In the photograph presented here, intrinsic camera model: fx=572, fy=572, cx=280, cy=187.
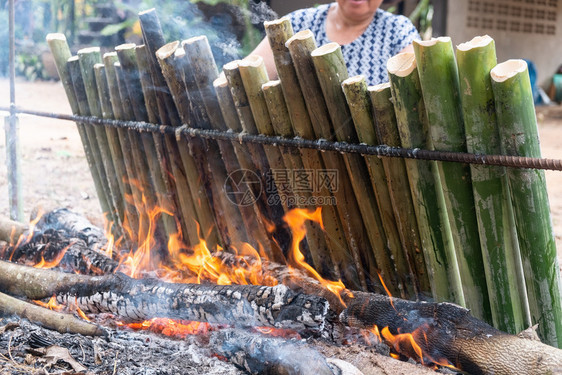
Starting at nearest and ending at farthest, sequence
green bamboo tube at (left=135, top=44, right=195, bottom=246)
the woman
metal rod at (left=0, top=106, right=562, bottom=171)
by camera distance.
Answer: metal rod at (left=0, top=106, right=562, bottom=171) → green bamboo tube at (left=135, top=44, right=195, bottom=246) → the woman

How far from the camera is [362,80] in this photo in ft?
8.43

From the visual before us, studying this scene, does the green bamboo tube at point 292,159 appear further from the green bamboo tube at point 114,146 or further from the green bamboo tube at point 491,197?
the green bamboo tube at point 114,146

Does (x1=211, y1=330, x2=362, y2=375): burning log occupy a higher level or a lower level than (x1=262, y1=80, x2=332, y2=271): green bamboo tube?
lower

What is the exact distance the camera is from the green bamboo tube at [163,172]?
11.4ft

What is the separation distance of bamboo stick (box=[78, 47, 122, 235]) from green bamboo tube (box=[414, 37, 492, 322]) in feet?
8.00

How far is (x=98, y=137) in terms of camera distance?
13.5 feet

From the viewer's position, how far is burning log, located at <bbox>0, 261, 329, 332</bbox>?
8.58 feet

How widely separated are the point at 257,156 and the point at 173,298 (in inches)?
34.5

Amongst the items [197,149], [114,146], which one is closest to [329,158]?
[197,149]

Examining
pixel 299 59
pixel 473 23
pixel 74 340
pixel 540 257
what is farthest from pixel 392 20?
pixel 473 23

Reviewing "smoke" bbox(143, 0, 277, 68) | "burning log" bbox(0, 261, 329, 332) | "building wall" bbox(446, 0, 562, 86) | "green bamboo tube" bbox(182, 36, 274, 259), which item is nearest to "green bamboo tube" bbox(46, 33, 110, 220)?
"burning log" bbox(0, 261, 329, 332)

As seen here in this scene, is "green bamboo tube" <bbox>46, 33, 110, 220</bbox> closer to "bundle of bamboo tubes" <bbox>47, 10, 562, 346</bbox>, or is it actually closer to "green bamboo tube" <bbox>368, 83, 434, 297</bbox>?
"bundle of bamboo tubes" <bbox>47, 10, 562, 346</bbox>

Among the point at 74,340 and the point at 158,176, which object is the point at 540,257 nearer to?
the point at 74,340

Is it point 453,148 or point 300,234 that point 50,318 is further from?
point 453,148
